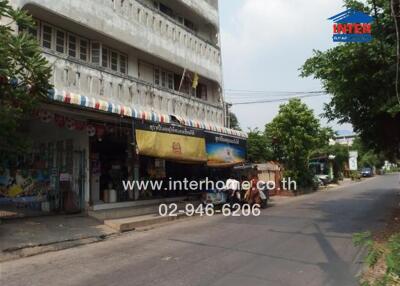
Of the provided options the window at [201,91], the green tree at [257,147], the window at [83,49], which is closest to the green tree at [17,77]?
the window at [83,49]

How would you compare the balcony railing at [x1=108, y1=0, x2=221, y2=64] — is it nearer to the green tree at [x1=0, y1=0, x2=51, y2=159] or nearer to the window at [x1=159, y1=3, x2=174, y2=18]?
the window at [x1=159, y1=3, x2=174, y2=18]

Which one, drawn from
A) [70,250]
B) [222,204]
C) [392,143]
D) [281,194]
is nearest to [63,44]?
[70,250]

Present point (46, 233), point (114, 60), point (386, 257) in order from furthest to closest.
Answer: point (114, 60), point (46, 233), point (386, 257)

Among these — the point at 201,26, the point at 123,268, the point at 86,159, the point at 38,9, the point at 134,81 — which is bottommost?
the point at 123,268

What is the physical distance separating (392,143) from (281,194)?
14605 millimetres

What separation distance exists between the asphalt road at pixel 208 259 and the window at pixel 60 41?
626cm

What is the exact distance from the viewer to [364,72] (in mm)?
11047

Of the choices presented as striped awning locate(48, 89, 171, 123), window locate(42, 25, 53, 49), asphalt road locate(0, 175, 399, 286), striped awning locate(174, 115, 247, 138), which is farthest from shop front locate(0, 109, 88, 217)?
striped awning locate(174, 115, 247, 138)

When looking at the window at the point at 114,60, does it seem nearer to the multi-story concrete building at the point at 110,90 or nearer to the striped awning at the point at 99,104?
the multi-story concrete building at the point at 110,90

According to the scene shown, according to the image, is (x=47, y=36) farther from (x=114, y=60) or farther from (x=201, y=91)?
(x=201, y=91)

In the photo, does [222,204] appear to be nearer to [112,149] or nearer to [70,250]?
[112,149]

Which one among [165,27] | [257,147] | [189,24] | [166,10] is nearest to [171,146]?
[165,27]

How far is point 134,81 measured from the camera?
606 inches

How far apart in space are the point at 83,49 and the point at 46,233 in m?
6.58
